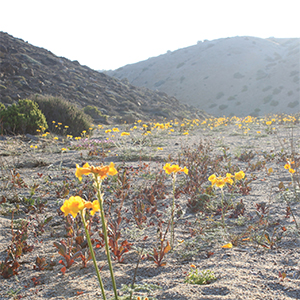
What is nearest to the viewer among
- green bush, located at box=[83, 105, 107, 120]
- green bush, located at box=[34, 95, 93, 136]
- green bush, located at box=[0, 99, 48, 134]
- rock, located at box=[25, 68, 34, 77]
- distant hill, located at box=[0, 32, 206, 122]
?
green bush, located at box=[0, 99, 48, 134]

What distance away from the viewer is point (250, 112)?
40.1 m

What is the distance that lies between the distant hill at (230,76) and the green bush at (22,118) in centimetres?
3332

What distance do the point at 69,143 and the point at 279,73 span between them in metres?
47.1

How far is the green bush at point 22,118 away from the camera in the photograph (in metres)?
9.20

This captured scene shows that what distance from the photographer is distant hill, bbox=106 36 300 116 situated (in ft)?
137

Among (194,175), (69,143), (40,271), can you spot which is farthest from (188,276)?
(69,143)

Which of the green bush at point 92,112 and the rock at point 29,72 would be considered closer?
the green bush at point 92,112

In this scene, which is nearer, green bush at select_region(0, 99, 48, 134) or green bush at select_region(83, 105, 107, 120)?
green bush at select_region(0, 99, 48, 134)

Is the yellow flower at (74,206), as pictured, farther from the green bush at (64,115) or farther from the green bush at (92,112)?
the green bush at (92,112)

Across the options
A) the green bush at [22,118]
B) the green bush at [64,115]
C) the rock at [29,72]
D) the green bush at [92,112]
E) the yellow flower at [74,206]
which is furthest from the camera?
the rock at [29,72]

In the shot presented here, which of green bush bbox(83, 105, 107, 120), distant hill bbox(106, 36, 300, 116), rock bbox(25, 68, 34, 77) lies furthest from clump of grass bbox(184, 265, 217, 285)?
distant hill bbox(106, 36, 300, 116)

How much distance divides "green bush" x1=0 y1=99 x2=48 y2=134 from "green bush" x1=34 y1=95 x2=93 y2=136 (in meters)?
1.40

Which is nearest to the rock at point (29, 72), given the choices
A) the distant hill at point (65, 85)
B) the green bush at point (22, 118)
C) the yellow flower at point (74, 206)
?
the distant hill at point (65, 85)

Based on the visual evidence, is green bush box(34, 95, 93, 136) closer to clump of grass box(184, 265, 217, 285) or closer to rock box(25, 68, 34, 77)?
clump of grass box(184, 265, 217, 285)
